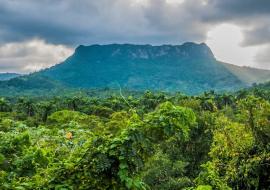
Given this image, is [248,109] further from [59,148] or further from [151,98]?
[151,98]

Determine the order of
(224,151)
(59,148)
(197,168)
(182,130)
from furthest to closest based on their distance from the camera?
(197,168) → (224,151) → (59,148) → (182,130)

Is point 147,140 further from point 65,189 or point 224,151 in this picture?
point 224,151

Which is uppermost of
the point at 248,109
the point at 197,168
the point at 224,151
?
the point at 248,109

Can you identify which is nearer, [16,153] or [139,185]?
[139,185]

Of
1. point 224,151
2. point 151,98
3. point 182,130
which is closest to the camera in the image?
point 182,130

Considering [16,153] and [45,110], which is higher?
[16,153]

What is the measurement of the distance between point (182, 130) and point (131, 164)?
39.2 inches

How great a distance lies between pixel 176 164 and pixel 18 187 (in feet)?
96.1

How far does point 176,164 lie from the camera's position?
35031mm

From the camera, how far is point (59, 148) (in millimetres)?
11180

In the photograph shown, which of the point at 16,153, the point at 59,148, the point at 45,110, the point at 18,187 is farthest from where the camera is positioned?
the point at 45,110

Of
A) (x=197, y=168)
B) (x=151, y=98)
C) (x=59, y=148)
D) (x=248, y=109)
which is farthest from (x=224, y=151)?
(x=151, y=98)

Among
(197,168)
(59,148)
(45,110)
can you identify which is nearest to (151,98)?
(45,110)

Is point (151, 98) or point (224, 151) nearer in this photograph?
point (224, 151)
